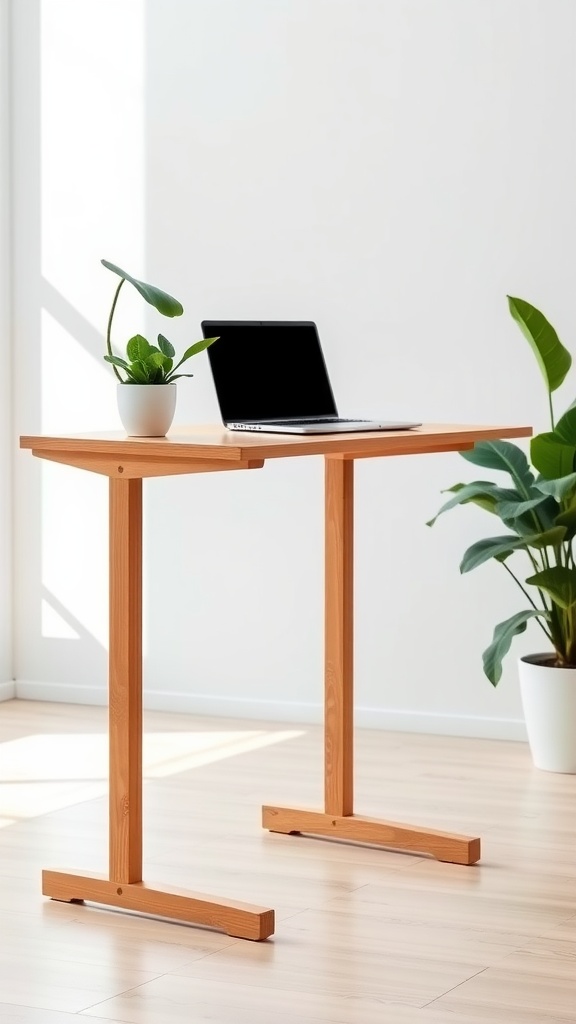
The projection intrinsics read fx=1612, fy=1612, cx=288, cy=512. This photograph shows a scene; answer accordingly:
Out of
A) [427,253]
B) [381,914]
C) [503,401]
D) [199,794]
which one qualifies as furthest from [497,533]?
[381,914]

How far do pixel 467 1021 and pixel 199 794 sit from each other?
1635 mm

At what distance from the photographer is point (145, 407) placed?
9.78ft

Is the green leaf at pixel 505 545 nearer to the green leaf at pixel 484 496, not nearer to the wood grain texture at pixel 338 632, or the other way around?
the green leaf at pixel 484 496

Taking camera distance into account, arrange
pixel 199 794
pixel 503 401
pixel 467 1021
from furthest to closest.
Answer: pixel 503 401, pixel 199 794, pixel 467 1021

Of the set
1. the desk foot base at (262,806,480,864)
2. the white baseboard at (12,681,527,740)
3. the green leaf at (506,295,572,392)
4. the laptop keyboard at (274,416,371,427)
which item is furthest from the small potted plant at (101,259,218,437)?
the white baseboard at (12,681,527,740)

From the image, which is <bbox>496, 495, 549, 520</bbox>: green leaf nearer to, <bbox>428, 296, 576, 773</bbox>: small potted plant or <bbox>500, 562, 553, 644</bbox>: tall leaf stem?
<bbox>428, 296, 576, 773</bbox>: small potted plant

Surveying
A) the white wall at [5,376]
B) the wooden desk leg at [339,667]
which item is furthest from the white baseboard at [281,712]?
the wooden desk leg at [339,667]

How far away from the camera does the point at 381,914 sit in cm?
307

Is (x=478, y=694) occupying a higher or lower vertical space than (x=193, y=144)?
lower

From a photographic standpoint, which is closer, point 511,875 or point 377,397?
point 511,875

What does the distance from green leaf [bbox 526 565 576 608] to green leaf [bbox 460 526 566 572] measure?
7 centimetres

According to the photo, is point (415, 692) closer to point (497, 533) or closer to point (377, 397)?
point (497, 533)

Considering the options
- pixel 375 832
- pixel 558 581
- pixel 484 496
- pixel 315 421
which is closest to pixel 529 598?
pixel 558 581

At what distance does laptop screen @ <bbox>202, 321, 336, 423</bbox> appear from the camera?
3.28 m
